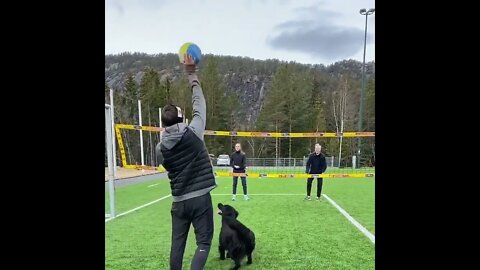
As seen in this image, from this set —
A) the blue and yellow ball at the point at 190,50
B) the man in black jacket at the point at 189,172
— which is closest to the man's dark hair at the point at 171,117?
the man in black jacket at the point at 189,172

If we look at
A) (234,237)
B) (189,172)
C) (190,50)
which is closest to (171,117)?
(189,172)

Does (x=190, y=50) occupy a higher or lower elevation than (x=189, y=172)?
higher

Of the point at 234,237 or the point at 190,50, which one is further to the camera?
the point at 234,237

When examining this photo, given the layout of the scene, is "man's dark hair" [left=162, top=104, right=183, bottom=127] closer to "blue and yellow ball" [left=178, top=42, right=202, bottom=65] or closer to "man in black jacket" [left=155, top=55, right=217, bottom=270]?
"man in black jacket" [left=155, top=55, right=217, bottom=270]

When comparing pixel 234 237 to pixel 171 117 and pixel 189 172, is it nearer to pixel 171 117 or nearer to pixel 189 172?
pixel 189 172

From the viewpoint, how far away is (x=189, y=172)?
355 cm

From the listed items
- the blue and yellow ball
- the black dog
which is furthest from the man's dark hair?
the black dog

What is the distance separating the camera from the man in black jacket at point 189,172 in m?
3.54
